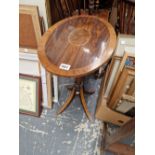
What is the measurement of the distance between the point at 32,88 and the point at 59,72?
63cm

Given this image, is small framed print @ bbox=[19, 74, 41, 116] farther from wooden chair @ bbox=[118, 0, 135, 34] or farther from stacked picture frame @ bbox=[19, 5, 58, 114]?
wooden chair @ bbox=[118, 0, 135, 34]

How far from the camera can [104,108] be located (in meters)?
1.53

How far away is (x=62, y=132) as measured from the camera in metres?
1.62

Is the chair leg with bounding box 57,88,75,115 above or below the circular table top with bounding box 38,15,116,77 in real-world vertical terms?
below

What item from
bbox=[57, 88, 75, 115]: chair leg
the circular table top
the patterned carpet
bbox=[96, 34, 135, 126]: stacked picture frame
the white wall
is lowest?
the patterned carpet

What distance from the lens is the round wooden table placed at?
43.9 inches

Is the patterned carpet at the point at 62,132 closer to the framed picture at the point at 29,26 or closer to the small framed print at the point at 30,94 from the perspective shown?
the small framed print at the point at 30,94

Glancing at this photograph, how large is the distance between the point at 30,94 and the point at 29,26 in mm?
591

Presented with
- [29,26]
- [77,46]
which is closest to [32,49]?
[29,26]

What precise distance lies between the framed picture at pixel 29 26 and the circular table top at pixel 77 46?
0.37 ft

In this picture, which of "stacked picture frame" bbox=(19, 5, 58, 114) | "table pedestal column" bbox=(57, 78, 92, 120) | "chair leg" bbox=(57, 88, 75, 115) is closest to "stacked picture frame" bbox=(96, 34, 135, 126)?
"table pedestal column" bbox=(57, 78, 92, 120)

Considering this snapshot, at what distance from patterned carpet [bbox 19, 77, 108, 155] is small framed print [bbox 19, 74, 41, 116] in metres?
0.07
